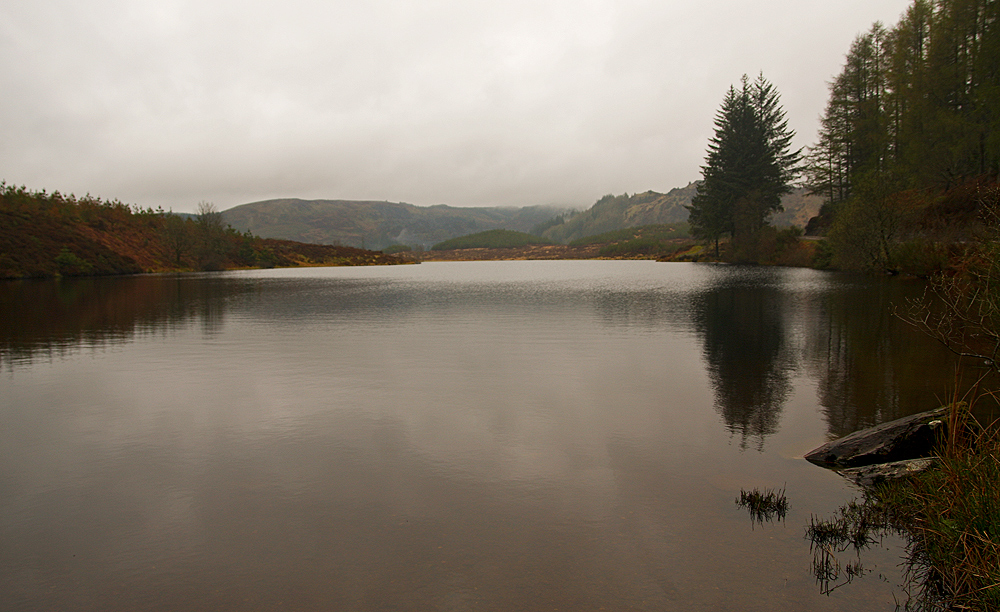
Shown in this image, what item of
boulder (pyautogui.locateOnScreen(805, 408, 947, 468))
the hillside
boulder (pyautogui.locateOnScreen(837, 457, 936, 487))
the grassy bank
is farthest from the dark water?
the hillside

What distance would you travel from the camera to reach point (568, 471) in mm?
9289

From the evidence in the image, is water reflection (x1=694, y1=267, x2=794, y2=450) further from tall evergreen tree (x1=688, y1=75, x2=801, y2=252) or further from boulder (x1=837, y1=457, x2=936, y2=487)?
tall evergreen tree (x1=688, y1=75, x2=801, y2=252)

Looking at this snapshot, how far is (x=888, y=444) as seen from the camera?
30.0ft

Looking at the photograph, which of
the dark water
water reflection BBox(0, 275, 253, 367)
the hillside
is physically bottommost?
the dark water

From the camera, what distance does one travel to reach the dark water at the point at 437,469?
20.3 feet

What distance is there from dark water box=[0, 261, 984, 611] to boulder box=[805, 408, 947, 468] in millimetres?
578

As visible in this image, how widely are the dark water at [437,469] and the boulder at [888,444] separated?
578 mm

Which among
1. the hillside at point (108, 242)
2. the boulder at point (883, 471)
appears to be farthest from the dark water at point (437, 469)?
the hillside at point (108, 242)

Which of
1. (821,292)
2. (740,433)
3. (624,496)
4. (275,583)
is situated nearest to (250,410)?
(275,583)

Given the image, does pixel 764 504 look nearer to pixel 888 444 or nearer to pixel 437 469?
pixel 888 444

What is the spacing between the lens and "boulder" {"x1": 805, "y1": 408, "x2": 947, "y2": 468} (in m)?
9.05

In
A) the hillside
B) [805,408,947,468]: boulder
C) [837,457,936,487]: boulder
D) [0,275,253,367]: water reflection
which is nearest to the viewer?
[837,457,936,487]: boulder

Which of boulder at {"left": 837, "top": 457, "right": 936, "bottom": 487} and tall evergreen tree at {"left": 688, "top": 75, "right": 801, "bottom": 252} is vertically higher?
tall evergreen tree at {"left": 688, "top": 75, "right": 801, "bottom": 252}

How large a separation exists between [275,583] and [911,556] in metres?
7.49
